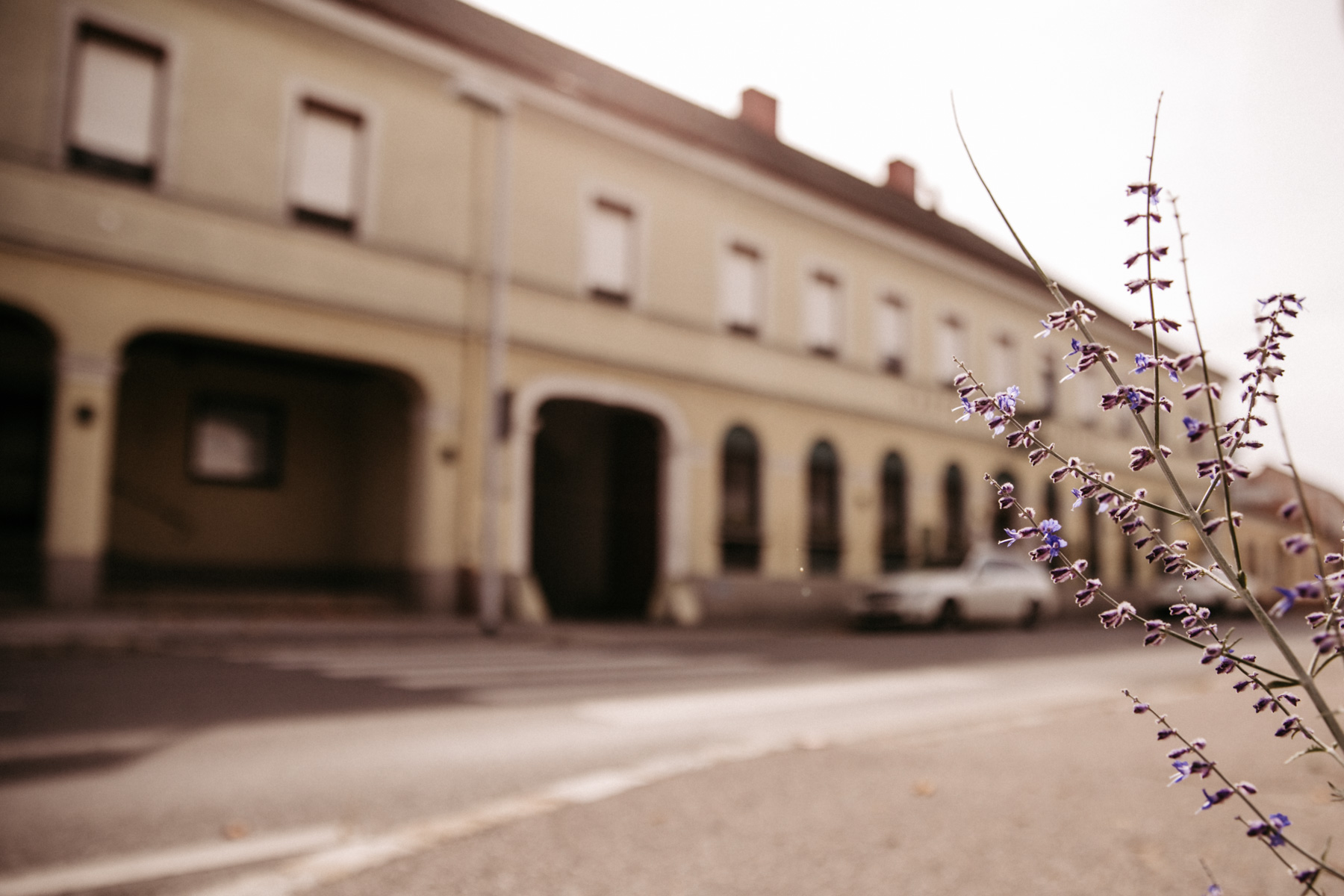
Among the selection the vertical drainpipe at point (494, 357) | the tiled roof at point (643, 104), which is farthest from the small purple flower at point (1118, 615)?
the vertical drainpipe at point (494, 357)

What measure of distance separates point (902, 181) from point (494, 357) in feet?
47.3

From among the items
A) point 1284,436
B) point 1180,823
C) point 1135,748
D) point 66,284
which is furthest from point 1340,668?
point 66,284

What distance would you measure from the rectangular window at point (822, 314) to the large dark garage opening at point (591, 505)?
15.2ft

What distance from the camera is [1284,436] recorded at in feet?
4.46

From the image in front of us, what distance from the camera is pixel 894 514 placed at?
24.0 m

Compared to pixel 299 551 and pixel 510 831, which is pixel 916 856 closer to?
pixel 510 831

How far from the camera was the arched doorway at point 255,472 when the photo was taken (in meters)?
15.7

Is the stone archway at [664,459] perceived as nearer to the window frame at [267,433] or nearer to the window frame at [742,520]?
the window frame at [742,520]

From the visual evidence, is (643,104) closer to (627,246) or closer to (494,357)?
(627,246)

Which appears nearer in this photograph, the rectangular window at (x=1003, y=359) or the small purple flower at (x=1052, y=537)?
the small purple flower at (x=1052, y=537)

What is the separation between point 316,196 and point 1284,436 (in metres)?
15.9

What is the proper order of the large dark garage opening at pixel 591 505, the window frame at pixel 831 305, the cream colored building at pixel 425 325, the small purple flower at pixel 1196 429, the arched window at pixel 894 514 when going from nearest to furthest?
the small purple flower at pixel 1196 429, the cream colored building at pixel 425 325, the large dark garage opening at pixel 591 505, the window frame at pixel 831 305, the arched window at pixel 894 514

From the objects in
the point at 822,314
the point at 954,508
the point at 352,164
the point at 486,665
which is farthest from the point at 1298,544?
the point at 954,508

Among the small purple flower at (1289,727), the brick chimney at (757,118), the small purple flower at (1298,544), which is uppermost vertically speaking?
the brick chimney at (757,118)
